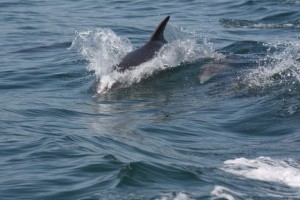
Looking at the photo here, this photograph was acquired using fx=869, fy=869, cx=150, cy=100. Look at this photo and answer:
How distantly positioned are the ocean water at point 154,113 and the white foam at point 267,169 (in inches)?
0.5

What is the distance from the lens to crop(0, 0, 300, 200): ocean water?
32.2 ft

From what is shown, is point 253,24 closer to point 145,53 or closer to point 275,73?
point 145,53

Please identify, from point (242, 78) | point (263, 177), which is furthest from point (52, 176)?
point (242, 78)

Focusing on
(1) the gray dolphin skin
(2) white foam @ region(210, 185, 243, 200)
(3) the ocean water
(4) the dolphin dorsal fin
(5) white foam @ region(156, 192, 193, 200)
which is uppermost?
(4) the dolphin dorsal fin

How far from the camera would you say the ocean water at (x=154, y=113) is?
386 inches

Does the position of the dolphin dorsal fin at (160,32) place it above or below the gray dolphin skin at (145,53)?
above

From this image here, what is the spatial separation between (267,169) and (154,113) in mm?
4007

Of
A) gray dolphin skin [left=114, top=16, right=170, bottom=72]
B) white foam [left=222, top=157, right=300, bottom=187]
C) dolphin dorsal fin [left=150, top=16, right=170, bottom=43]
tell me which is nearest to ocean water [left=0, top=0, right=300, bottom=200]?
white foam [left=222, top=157, right=300, bottom=187]

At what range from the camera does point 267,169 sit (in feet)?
34.2

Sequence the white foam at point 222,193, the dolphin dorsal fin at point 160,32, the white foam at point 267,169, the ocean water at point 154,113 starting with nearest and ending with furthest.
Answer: the white foam at point 222,193 → the ocean water at point 154,113 → the white foam at point 267,169 → the dolphin dorsal fin at point 160,32

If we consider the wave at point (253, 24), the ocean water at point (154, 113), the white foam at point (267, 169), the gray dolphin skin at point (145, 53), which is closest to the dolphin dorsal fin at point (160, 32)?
the gray dolphin skin at point (145, 53)

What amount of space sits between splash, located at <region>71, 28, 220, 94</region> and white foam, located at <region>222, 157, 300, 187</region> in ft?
17.7

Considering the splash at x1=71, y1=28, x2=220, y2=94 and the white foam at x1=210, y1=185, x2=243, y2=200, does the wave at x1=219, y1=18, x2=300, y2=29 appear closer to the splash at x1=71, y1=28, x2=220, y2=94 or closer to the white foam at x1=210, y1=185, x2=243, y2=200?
the splash at x1=71, y1=28, x2=220, y2=94

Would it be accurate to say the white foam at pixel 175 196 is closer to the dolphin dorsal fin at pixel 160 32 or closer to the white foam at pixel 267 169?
the white foam at pixel 267 169
